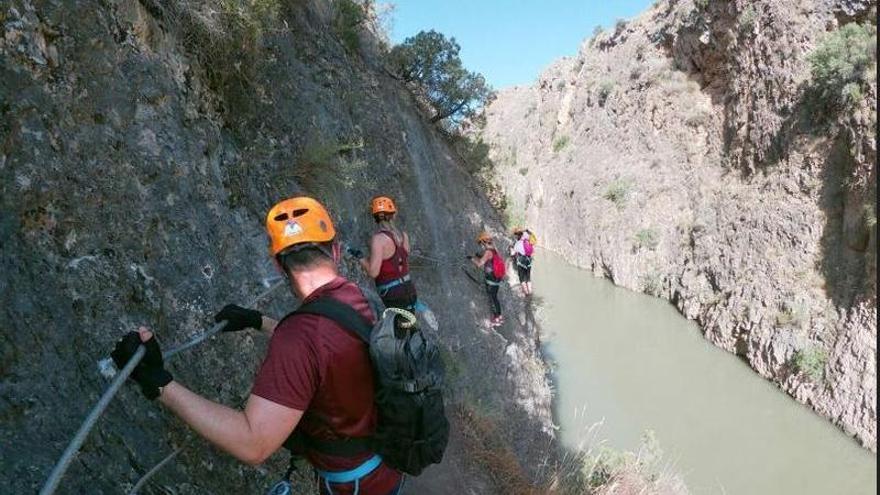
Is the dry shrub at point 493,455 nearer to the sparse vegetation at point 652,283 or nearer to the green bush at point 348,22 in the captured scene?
the green bush at point 348,22

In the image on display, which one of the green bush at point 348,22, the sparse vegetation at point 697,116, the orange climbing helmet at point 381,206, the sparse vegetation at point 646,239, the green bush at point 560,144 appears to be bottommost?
the orange climbing helmet at point 381,206

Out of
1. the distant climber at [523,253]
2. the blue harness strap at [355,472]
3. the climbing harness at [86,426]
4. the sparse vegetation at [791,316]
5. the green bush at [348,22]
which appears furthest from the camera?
the sparse vegetation at [791,316]

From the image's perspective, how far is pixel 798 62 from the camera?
17828 millimetres

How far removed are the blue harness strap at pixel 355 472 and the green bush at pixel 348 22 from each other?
881cm

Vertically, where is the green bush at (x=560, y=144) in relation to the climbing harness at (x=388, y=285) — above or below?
above

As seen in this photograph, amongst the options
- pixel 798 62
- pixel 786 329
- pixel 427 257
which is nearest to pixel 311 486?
pixel 427 257

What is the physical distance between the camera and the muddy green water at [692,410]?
1191 cm

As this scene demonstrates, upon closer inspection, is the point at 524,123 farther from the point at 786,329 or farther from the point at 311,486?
the point at 311,486

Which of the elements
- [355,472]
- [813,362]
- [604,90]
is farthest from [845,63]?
[355,472]

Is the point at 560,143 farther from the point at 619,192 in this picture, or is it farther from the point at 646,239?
the point at 646,239

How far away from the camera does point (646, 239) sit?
23156 millimetres

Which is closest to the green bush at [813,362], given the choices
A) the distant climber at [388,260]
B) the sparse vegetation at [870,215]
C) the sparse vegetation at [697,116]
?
the sparse vegetation at [870,215]

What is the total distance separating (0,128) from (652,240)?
22761mm

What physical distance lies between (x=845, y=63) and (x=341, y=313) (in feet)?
57.5
